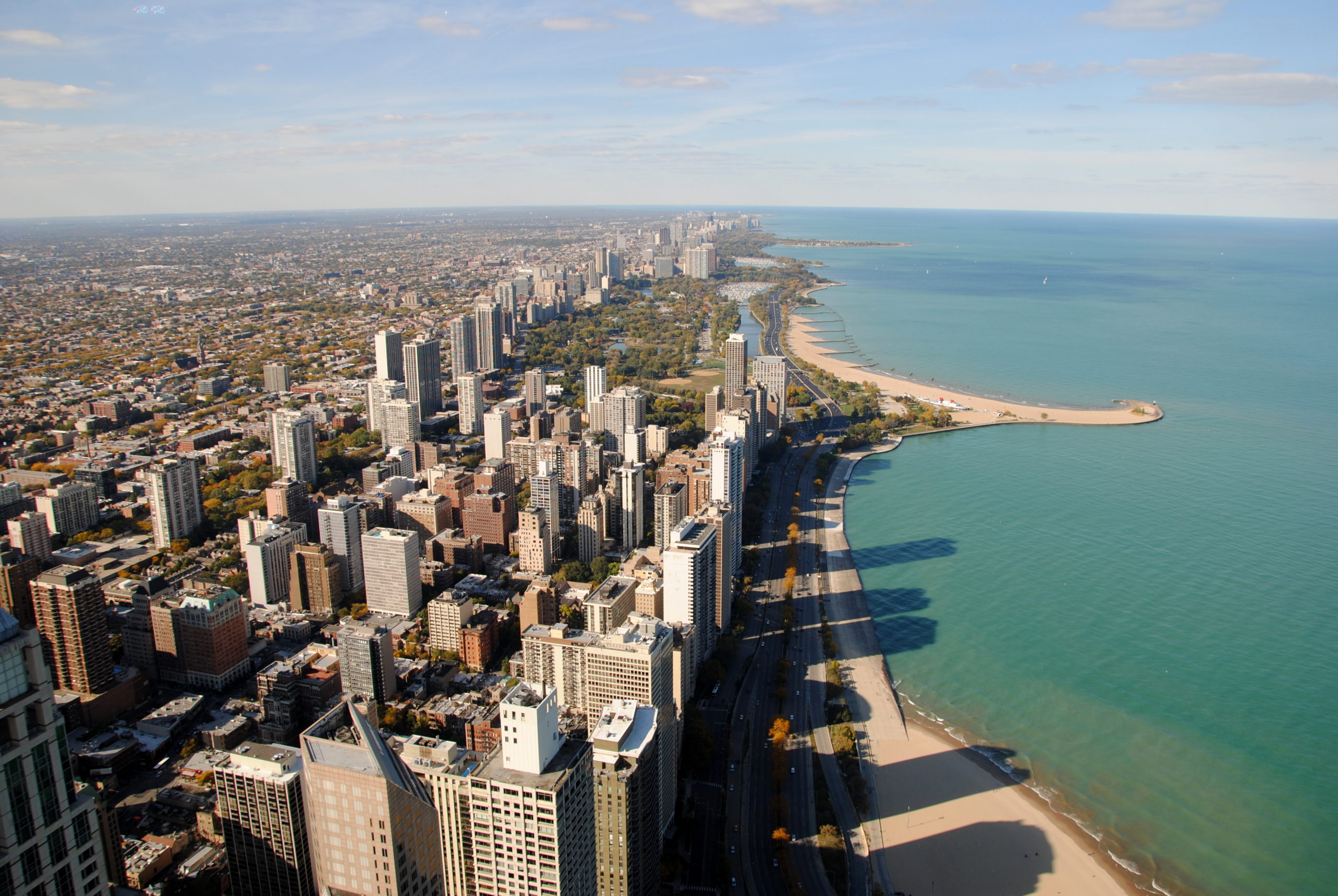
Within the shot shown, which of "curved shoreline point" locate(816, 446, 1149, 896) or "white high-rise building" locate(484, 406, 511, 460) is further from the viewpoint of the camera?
"white high-rise building" locate(484, 406, 511, 460)

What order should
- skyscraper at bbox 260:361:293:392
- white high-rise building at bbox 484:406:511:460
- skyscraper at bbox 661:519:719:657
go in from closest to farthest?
skyscraper at bbox 661:519:719:657 → white high-rise building at bbox 484:406:511:460 → skyscraper at bbox 260:361:293:392

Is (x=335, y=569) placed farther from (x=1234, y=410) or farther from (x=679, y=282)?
(x=679, y=282)

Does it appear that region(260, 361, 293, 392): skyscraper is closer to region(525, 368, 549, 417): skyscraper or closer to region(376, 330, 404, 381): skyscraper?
region(376, 330, 404, 381): skyscraper

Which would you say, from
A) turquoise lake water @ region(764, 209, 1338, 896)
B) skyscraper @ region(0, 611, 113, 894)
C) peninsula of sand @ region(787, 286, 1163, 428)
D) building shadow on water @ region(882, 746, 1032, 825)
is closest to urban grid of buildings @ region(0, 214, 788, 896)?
skyscraper @ region(0, 611, 113, 894)

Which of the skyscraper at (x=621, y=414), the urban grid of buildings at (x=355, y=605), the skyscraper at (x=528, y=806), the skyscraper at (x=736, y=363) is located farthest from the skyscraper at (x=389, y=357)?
the skyscraper at (x=528, y=806)

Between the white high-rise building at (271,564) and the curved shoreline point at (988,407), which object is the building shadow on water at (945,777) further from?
the curved shoreline point at (988,407)
